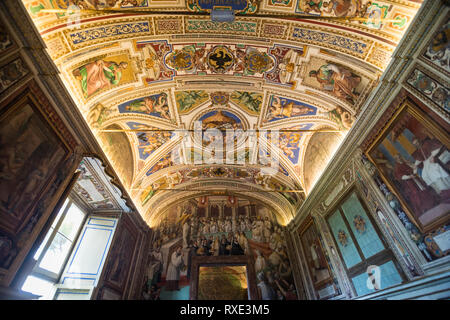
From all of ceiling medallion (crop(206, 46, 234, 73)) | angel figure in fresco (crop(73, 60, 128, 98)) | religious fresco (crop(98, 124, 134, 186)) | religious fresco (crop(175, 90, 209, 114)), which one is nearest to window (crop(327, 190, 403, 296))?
ceiling medallion (crop(206, 46, 234, 73))

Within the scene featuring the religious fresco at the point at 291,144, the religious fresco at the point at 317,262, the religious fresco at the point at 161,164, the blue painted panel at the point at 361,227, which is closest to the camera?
the blue painted panel at the point at 361,227

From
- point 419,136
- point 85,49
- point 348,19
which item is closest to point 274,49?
point 348,19

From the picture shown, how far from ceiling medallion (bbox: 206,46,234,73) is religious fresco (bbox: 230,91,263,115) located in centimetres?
115

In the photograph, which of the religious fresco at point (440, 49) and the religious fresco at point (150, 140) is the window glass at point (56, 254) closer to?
the religious fresco at point (150, 140)

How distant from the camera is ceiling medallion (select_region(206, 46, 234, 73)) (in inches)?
280

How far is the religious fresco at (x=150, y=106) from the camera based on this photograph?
804 cm

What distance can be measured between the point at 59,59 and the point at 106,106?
2116mm

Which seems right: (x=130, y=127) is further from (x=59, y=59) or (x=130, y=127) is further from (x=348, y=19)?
(x=348, y=19)

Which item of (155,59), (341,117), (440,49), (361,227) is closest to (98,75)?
(155,59)

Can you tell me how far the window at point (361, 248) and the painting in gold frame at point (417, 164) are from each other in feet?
4.51

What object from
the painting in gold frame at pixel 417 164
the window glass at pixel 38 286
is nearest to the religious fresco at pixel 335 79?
the painting in gold frame at pixel 417 164

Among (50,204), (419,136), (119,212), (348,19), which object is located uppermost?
(348,19)

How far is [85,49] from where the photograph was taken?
231 inches
